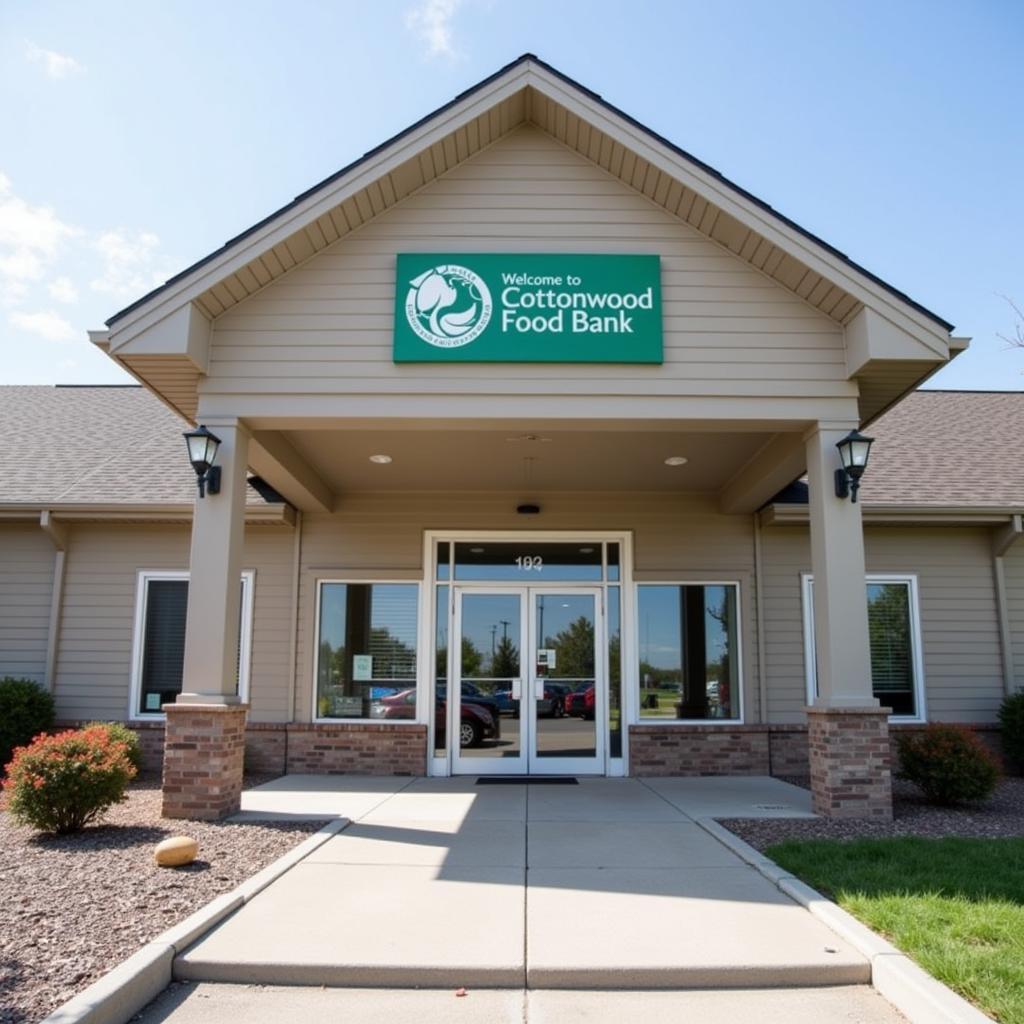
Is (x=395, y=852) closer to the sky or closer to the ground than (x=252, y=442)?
closer to the ground

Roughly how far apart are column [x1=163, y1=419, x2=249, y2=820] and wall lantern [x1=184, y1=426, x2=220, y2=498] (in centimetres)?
6

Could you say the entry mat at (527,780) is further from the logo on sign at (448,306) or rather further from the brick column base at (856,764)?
the logo on sign at (448,306)

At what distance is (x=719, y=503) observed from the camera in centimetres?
1230

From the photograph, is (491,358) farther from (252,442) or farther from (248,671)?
(248,671)

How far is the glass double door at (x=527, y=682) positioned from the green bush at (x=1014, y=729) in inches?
194

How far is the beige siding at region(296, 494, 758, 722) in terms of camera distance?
478 inches

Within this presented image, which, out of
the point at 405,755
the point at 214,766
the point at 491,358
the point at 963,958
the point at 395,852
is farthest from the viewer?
the point at 405,755

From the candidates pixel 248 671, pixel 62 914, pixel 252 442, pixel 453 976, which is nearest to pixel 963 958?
pixel 453 976

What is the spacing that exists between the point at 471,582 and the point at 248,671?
305 centimetres

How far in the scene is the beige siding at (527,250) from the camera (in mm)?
8656

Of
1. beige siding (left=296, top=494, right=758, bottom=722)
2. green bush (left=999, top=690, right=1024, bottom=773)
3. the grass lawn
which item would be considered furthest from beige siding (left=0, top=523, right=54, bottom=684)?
green bush (left=999, top=690, right=1024, bottom=773)

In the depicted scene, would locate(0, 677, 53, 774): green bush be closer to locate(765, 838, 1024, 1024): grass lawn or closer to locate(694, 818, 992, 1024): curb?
locate(765, 838, 1024, 1024): grass lawn

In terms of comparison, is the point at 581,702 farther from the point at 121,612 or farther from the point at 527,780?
the point at 121,612

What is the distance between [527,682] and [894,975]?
25.2ft
